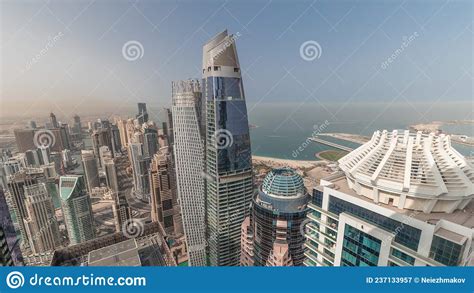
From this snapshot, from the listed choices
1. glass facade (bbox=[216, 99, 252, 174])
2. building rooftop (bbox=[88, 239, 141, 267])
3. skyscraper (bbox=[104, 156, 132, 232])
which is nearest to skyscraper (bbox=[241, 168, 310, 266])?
glass facade (bbox=[216, 99, 252, 174])

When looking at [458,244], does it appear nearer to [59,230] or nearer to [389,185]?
[389,185]

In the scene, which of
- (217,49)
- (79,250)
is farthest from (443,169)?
(79,250)

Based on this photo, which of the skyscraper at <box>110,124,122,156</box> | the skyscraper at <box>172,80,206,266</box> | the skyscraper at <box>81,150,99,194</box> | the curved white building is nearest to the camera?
the curved white building

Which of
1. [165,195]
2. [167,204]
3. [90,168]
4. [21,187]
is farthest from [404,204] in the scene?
[90,168]

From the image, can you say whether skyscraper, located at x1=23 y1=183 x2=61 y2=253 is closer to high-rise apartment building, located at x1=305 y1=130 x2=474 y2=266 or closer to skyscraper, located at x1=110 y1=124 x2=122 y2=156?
skyscraper, located at x1=110 y1=124 x2=122 y2=156

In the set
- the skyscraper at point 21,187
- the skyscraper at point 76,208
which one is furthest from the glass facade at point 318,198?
the skyscraper at point 21,187

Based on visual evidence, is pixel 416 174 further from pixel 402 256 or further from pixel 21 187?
pixel 21 187
